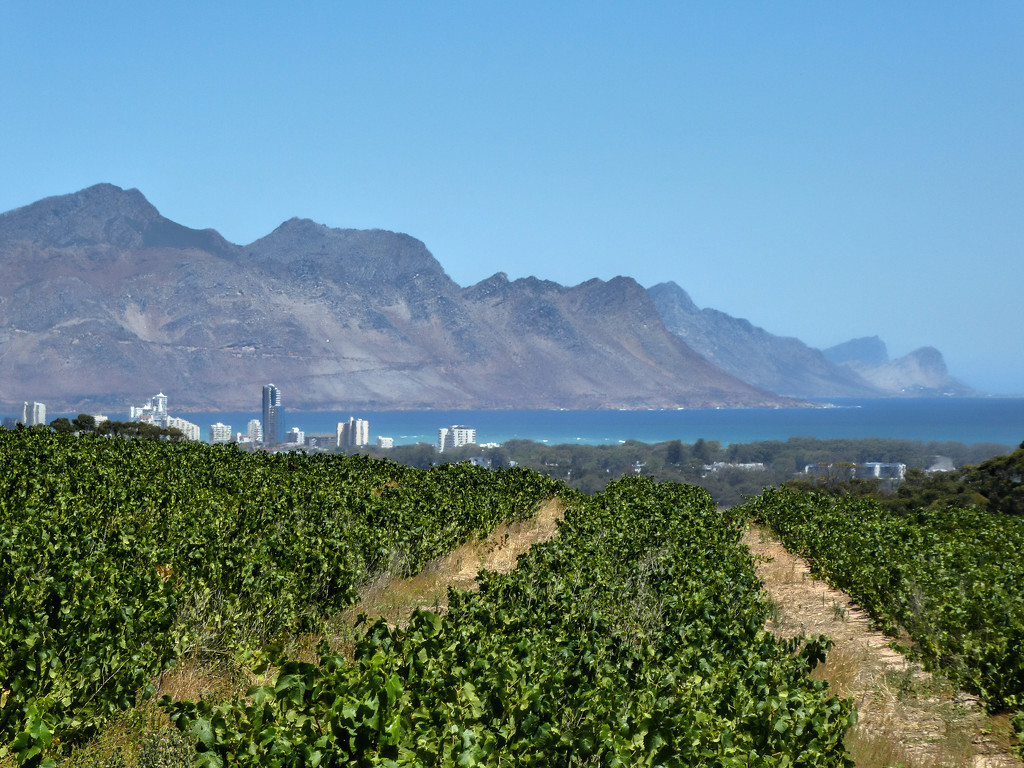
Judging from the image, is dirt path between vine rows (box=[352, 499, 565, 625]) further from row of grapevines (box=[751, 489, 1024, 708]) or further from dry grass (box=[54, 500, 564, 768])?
row of grapevines (box=[751, 489, 1024, 708])

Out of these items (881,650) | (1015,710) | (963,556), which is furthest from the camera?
(963,556)

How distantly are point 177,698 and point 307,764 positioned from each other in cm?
317

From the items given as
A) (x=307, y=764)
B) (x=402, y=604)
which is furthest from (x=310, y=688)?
(x=402, y=604)

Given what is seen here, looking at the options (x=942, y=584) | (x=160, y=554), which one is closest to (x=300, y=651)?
(x=160, y=554)

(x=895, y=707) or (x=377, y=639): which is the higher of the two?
(x=377, y=639)

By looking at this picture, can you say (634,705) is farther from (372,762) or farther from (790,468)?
(790,468)

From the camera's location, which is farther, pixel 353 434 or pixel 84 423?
pixel 353 434

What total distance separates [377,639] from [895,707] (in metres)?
4.94

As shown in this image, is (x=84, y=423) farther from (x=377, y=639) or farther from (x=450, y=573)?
(x=377, y=639)

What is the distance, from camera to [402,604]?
407 inches

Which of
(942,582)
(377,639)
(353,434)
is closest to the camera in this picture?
(377,639)

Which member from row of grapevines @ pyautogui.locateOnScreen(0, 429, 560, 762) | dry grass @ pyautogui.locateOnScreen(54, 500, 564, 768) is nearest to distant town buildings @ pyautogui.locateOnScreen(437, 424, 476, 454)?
row of grapevines @ pyautogui.locateOnScreen(0, 429, 560, 762)

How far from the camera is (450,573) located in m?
12.5

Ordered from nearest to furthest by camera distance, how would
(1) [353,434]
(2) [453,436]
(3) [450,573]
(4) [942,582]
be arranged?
(4) [942,582]
(3) [450,573]
(1) [353,434]
(2) [453,436]
